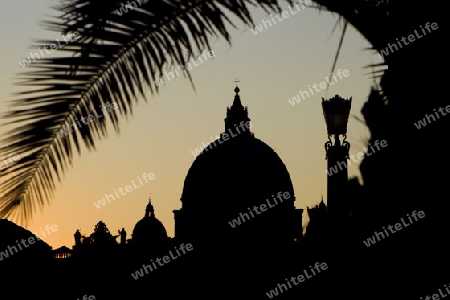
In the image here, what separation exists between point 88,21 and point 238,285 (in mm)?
50745

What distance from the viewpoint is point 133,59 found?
11.1 feet

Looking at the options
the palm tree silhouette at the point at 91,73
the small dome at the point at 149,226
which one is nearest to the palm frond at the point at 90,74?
the palm tree silhouette at the point at 91,73

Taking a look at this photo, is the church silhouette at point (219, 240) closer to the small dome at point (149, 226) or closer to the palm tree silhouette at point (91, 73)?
the small dome at point (149, 226)

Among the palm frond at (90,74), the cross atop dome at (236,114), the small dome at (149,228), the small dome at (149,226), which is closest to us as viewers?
the palm frond at (90,74)

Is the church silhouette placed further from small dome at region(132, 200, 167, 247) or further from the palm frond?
the palm frond

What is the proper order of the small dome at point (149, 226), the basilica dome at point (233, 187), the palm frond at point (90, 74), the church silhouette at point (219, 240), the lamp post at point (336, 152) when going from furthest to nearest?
the small dome at point (149, 226), the basilica dome at point (233, 187), the church silhouette at point (219, 240), the lamp post at point (336, 152), the palm frond at point (90, 74)

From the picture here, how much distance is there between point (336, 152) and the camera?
7.75m

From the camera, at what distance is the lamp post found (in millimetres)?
7547

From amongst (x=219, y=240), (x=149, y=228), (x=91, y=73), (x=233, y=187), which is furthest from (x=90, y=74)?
(x=149, y=228)

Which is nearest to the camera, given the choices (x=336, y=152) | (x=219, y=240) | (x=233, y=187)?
(x=336, y=152)

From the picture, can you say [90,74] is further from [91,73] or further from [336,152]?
[336,152]

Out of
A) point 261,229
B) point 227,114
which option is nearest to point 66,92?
point 261,229

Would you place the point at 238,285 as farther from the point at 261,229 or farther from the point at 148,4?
the point at 148,4

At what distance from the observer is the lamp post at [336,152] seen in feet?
24.8
